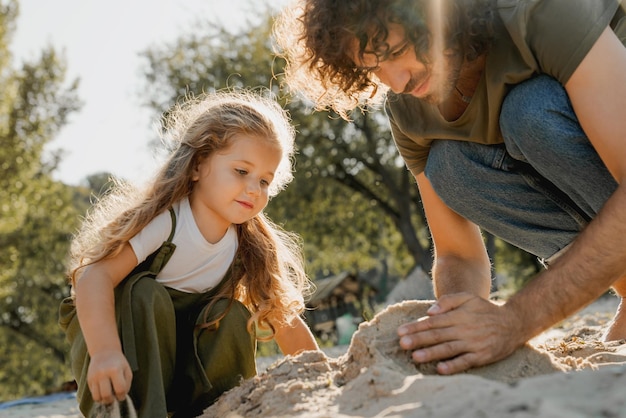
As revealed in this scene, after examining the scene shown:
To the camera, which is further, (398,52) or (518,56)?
(518,56)

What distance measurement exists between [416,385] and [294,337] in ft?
5.30

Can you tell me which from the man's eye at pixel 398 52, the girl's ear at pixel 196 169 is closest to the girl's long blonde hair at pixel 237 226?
the girl's ear at pixel 196 169

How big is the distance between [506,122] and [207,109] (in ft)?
5.04

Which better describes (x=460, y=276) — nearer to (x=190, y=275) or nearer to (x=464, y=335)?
(x=464, y=335)

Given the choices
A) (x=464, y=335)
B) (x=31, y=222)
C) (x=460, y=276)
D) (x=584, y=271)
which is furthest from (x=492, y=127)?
(x=31, y=222)

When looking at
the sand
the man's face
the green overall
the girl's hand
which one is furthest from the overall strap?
the man's face

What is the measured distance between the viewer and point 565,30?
2.40m

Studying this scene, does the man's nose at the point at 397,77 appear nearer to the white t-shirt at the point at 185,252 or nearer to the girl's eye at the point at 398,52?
the girl's eye at the point at 398,52

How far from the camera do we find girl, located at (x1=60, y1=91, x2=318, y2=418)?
2670 mm

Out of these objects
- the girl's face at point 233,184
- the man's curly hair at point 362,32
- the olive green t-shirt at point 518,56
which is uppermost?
the man's curly hair at point 362,32

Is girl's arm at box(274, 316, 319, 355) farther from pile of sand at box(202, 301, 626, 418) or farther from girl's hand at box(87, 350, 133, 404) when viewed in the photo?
girl's hand at box(87, 350, 133, 404)

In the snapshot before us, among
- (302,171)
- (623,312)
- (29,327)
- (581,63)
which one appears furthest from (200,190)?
(29,327)

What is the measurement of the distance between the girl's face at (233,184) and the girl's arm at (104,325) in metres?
0.47

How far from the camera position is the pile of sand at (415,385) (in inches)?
58.5
